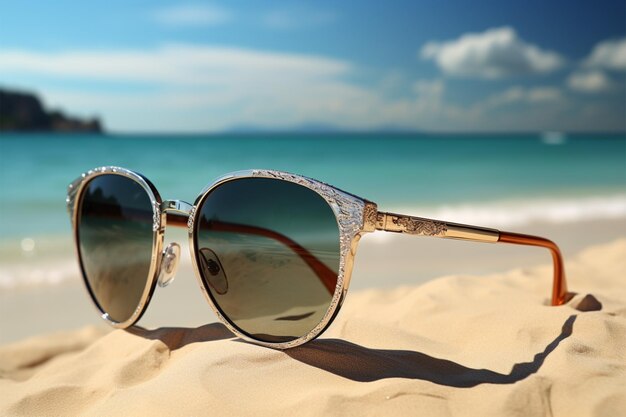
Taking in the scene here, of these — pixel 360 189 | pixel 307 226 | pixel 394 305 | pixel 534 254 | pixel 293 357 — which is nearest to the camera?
pixel 293 357

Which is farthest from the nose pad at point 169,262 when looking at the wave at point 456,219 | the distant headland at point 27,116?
the distant headland at point 27,116

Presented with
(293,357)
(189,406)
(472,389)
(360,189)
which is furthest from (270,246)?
(360,189)

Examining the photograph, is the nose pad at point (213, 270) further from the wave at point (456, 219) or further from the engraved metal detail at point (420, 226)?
the wave at point (456, 219)

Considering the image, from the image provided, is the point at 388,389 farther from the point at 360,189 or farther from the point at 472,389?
the point at 360,189

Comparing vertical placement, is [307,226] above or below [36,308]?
above

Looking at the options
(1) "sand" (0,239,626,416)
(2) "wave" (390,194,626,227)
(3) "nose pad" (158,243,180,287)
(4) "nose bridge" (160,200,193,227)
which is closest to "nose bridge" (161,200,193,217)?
(4) "nose bridge" (160,200,193,227)

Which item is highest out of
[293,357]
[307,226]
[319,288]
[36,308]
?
[307,226]
